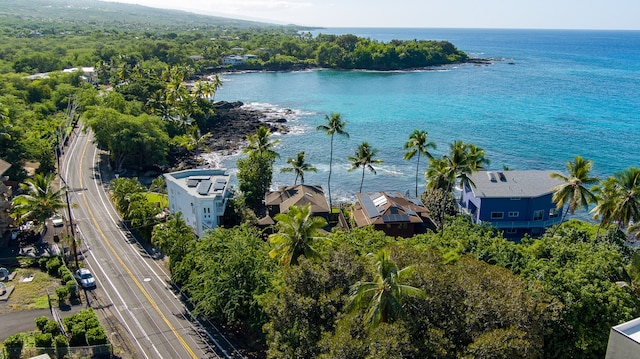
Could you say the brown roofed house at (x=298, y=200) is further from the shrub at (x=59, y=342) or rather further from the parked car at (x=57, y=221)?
the shrub at (x=59, y=342)

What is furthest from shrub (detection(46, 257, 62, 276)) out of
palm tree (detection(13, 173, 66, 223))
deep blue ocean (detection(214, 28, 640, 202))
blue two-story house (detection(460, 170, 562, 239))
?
blue two-story house (detection(460, 170, 562, 239))

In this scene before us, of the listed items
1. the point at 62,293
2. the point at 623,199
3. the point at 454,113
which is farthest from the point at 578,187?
the point at 454,113

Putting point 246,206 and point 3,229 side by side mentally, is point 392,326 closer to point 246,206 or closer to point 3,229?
point 246,206

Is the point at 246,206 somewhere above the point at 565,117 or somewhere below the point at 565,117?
below

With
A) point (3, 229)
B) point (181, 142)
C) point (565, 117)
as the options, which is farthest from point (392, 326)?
point (565, 117)

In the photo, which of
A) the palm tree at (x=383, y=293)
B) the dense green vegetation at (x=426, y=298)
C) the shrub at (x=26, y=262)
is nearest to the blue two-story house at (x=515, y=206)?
the dense green vegetation at (x=426, y=298)
